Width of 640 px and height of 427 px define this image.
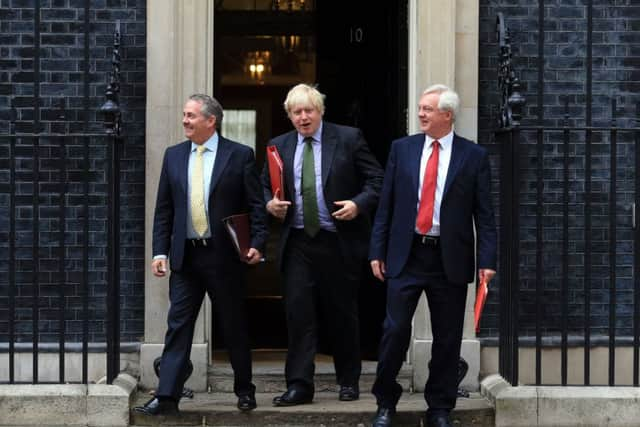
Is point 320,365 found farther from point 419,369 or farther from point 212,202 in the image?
point 212,202

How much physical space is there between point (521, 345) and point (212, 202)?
228 centimetres

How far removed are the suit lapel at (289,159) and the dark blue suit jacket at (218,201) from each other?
0.22 meters

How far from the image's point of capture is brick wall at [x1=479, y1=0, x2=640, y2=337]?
846cm

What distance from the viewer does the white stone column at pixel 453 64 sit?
8344mm

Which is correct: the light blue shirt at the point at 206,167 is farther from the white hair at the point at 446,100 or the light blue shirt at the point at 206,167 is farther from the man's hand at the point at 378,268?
the white hair at the point at 446,100

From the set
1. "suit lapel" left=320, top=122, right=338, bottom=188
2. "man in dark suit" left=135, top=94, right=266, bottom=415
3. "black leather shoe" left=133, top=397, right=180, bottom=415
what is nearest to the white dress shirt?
"suit lapel" left=320, top=122, right=338, bottom=188

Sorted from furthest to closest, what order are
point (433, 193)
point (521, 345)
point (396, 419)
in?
1. point (521, 345)
2. point (396, 419)
3. point (433, 193)

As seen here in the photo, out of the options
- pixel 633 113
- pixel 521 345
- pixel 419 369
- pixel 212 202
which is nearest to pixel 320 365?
pixel 419 369

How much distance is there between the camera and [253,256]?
732 centimetres

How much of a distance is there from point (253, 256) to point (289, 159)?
2.20ft

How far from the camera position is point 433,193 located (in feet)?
22.9

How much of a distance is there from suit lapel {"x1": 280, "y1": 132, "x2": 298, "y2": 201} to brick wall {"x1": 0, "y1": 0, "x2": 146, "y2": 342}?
1.16 meters

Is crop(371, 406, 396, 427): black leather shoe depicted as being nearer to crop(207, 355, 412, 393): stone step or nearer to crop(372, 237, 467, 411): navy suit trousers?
crop(372, 237, 467, 411): navy suit trousers

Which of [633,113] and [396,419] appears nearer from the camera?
[396,419]
